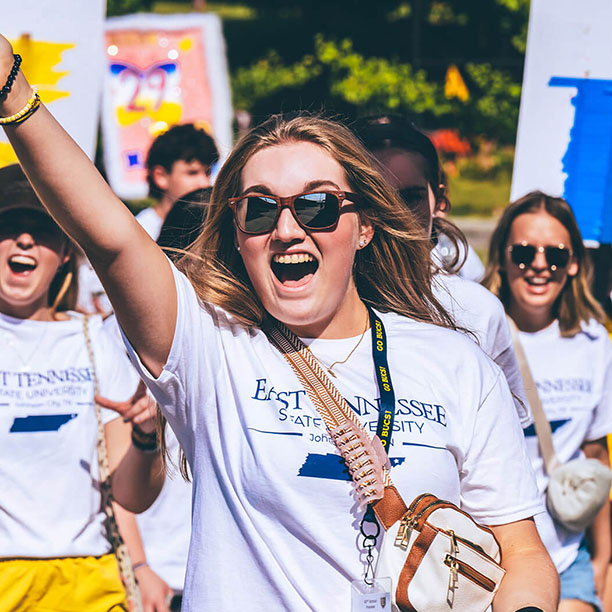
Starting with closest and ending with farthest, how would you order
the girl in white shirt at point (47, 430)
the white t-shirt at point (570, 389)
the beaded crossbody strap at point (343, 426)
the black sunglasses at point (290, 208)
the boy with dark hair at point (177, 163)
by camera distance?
1. the beaded crossbody strap at point (343, 426)
2. the black sunglasses at point (290, 208)
3. the girl in white shirt at point (47, 430)
4. the white t-shirt at point (570, 389)
5. the boy with dark hair at point (177, 163)

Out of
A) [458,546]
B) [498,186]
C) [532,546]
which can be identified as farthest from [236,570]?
[498,186]

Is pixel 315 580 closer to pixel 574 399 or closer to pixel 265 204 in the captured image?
pixel 265 204

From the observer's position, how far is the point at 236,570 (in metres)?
2.01

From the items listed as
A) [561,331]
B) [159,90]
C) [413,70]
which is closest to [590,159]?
[561,331]

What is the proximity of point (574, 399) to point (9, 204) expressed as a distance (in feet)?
7.42

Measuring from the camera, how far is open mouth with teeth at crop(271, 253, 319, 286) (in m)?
2.17

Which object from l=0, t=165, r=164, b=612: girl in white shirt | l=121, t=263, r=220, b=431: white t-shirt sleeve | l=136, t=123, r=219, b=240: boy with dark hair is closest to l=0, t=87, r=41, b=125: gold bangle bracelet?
l=121, t=263, r=220, b=431: white t-shirt sleeve

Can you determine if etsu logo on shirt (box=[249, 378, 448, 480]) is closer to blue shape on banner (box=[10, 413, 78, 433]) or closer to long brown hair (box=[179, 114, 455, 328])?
long brown hair (box=[179, 114, 455, 328])

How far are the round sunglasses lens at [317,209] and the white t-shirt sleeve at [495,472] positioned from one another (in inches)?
21.1

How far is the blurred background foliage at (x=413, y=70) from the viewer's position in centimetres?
1345

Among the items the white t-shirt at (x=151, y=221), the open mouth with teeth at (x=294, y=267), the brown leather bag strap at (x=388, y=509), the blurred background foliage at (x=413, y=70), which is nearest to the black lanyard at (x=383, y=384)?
the brown leather bag strap at (x=388, y=509)

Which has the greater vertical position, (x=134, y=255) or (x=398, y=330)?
(x=134, y=255)

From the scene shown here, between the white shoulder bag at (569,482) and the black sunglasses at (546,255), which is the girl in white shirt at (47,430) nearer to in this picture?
the white shoulder bag at (569,482)

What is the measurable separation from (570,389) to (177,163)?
2.41m
